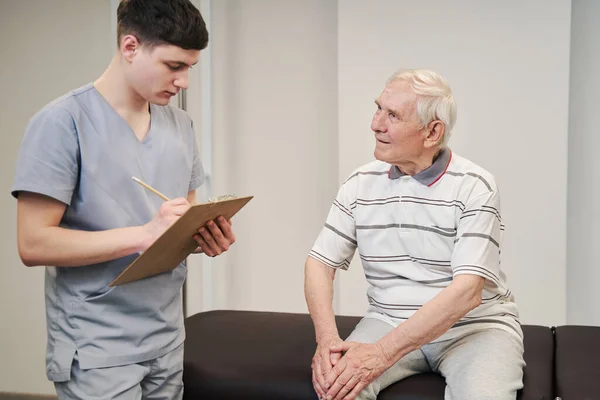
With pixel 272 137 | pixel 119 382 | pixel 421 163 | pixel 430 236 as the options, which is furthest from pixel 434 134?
pixel 272 137

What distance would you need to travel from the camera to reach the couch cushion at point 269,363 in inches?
76.8

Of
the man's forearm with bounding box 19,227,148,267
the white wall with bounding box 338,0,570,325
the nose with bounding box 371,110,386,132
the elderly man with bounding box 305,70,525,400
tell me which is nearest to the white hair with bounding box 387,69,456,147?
the elderly man with bounding box 305,70,525,400

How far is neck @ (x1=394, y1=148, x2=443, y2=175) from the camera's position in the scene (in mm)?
2100

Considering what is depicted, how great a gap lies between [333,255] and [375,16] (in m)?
1.58

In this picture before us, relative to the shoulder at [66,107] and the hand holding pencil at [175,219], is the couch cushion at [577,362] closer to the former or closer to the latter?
the hand holding pencil at [175,219]

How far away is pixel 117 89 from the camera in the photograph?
5.79ft

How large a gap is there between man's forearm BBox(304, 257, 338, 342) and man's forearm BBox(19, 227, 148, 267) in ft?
2.12

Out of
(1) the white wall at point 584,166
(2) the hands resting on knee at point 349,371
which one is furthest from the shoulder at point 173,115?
(1) the white wall at point 584,166

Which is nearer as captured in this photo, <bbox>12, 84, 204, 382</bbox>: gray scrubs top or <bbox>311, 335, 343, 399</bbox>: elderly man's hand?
<bbox>12, 84, 204, 382</bbox>: gray scrubs top

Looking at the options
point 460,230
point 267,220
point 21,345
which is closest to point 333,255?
point 460,230

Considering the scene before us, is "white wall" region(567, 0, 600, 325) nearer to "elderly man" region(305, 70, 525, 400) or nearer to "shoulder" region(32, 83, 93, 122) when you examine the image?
"elderly man" region(305, 70, 525, 400)

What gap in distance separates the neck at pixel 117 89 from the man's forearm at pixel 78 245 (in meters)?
0.32

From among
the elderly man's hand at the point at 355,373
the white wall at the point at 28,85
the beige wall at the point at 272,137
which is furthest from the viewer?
the beige wall at the point at 272,137

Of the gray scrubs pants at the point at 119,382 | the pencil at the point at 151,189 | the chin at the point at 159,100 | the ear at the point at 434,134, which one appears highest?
the chin at the point at 159,100
